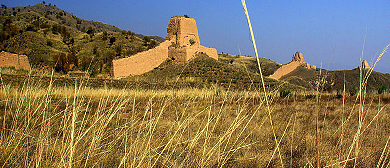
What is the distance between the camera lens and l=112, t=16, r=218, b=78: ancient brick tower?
20591mm

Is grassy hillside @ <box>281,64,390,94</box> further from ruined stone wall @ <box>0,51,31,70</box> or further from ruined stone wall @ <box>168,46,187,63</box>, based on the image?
ruined stone wall @ <box>0,51,31,70</box>

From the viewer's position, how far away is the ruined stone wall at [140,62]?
Answer: 19837 millimetres

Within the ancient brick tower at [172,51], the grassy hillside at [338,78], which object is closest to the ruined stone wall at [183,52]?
the ancient brick tower at [172,51]

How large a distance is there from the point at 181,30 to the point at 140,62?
5490mm

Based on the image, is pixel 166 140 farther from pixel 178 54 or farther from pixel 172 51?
pixel 172 51

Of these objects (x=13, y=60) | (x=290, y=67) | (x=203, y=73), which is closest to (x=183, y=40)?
(x=203, y=73)

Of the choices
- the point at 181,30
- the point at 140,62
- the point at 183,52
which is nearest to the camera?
the point at 140,62

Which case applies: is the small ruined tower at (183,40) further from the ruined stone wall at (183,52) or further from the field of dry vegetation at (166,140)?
the field of dry vegetation at (166,140)

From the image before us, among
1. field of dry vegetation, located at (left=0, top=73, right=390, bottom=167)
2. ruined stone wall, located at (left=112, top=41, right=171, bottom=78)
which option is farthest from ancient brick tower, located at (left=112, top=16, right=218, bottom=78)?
field of dry vegetation, located at (left=0, top=73, right=390, bottom=167)

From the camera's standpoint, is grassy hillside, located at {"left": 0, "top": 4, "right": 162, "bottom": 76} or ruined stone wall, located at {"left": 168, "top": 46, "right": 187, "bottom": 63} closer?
ruined stone wall, located at {"left": 168, "top": 46, "right": 187, "bottom": 63}

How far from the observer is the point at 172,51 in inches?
Result: 945

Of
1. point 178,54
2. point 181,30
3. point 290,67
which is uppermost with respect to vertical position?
point 181,30

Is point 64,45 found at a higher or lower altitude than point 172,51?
higher

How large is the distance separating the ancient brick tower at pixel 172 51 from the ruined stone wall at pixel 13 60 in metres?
7.11
